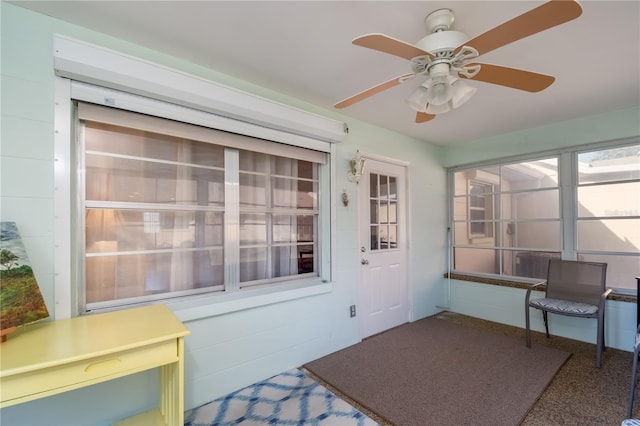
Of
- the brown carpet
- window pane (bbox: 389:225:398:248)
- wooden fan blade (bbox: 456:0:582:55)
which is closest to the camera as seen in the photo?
wooden fan blade (bbox: 456:0:582:55)

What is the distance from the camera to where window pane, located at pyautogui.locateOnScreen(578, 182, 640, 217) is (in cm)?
293

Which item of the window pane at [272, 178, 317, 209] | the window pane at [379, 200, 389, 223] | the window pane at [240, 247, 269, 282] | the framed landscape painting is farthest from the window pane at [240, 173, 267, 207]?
the window pane at [379, 200, 389, 223]

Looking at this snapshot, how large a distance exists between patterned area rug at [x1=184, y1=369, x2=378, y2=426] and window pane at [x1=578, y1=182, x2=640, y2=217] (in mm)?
3166

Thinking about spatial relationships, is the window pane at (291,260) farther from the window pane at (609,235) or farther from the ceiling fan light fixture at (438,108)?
the window pane at (609,235)

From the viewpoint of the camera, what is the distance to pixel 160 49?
1.90 m

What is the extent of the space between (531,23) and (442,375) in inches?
95.2

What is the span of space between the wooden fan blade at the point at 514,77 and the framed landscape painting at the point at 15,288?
2309 millimetres

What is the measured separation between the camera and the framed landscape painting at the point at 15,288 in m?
1.22

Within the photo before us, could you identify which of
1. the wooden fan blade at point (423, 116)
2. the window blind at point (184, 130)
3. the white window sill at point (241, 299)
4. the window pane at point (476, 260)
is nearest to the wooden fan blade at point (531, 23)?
the wooden fan blade at point (423, 116)

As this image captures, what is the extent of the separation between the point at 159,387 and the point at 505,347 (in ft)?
9.96

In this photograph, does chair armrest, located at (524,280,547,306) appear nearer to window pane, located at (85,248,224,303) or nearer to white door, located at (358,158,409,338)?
white door, located at (358,158,409,338)

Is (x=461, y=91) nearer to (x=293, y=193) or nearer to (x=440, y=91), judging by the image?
(x=440, y=91)

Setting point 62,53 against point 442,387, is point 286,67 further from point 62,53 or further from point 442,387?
point 442,387

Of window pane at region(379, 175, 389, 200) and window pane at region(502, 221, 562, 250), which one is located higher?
window pane at region(379, 175, 389, 200)
